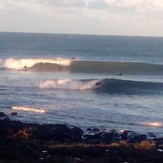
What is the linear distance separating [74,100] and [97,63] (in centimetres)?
2686

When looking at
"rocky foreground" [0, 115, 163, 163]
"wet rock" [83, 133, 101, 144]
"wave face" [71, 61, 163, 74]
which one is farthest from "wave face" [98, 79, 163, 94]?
"wet rock" [83, 133, 101, 144]

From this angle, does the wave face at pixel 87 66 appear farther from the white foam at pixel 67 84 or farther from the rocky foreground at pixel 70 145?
the rocky foreground at pixel 70 145

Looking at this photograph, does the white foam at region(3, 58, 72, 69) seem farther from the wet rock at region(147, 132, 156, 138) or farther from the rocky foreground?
the wet rock at region(147, 132, 156, 138)

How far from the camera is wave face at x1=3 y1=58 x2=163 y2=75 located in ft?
176

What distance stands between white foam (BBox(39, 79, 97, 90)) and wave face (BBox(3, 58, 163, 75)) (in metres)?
11.8

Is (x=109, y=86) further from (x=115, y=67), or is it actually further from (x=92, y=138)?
(x=92, y=138)

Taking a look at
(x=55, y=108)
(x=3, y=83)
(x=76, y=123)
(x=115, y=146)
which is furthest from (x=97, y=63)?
(x=115, y=146)

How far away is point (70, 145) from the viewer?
18.0m

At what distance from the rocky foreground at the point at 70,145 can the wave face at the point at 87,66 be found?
1206 inches

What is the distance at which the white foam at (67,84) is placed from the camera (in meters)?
38.6

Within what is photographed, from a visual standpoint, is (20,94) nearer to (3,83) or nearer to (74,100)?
(74,100)

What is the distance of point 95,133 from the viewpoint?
71.6 ft

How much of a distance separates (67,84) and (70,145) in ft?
71.4

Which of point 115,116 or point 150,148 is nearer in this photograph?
point 150,148
